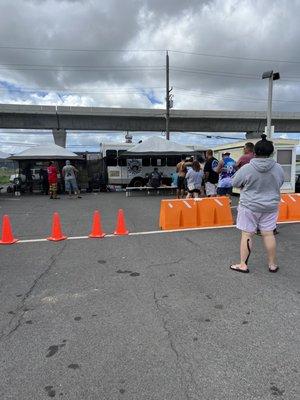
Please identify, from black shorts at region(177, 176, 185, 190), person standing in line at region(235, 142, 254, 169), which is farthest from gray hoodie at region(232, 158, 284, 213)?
black shorts at region(177, 176, 185, 190)

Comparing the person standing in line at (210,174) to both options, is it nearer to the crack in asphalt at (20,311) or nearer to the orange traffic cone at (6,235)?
the orange traffic cone at (6,235)

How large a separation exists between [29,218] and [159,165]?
44.0ft

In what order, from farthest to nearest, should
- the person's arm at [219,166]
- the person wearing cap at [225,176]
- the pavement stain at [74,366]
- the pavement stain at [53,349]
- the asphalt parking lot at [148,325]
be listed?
the person wearing cap at [225,176] < the person's arm at [219,166] < the pavement stain at [53,349] < the pavement stain at [74,366] < the asphalt parking lot at [148,325]

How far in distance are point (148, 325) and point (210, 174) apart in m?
7.84

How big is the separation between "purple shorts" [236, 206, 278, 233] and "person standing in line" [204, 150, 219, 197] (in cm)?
553

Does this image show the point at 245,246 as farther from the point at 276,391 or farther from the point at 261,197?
the point at 276,391

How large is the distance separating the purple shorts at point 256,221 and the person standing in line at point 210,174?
18.1 ft

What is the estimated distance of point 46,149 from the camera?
22516mm

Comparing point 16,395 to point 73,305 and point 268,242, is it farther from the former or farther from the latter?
point 268,242

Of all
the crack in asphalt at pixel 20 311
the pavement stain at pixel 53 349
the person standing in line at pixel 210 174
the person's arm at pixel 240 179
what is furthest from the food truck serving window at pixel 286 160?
the pavement stain at pixel 53 349

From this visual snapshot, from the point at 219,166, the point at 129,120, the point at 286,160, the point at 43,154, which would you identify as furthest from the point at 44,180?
the point at 129,120

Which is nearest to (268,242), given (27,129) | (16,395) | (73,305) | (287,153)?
(73,305)

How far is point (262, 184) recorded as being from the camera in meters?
5.66

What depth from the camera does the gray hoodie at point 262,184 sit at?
18.5 feet
